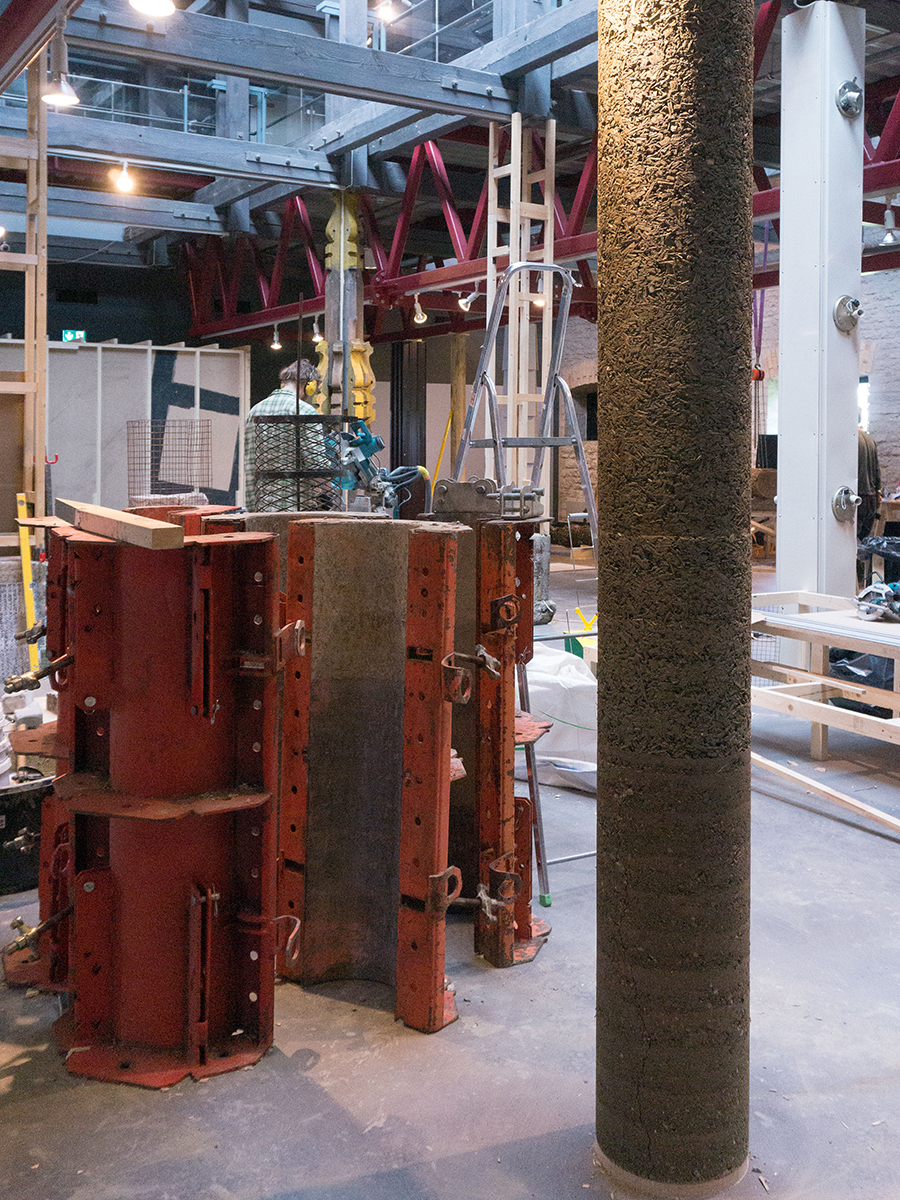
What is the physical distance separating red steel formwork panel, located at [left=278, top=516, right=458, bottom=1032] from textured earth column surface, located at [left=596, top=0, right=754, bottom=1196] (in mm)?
861

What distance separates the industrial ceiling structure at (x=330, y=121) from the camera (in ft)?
23.7

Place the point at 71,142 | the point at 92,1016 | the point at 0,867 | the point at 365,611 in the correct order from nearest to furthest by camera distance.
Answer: the point at 92,1016 → the point at 365,611 → the point at 0,867 → the point at 71,142

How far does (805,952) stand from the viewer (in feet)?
11.2

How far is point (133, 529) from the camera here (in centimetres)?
236

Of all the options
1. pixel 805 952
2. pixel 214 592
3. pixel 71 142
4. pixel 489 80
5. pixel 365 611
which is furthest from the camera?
pixel 71 142

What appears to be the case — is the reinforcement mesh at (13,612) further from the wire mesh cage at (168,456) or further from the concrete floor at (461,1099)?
the wire mesh cage at (168,456)

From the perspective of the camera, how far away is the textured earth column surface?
2055 mm

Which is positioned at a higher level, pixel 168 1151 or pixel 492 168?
pixel 492 168

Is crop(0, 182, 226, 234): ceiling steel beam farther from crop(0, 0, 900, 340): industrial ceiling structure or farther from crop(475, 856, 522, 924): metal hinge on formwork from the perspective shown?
crop(475, 856, 522, 924): metal hinge on formwork

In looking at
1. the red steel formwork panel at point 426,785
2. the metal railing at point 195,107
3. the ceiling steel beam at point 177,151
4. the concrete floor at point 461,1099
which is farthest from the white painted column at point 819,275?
the metal railing at point 195,107

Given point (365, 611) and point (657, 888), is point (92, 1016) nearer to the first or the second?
point (365, 611)

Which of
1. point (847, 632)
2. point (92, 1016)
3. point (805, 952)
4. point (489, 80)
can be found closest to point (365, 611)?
point (92, 1016)

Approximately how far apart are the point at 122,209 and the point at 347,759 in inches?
425

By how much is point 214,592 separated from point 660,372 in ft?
3.72
